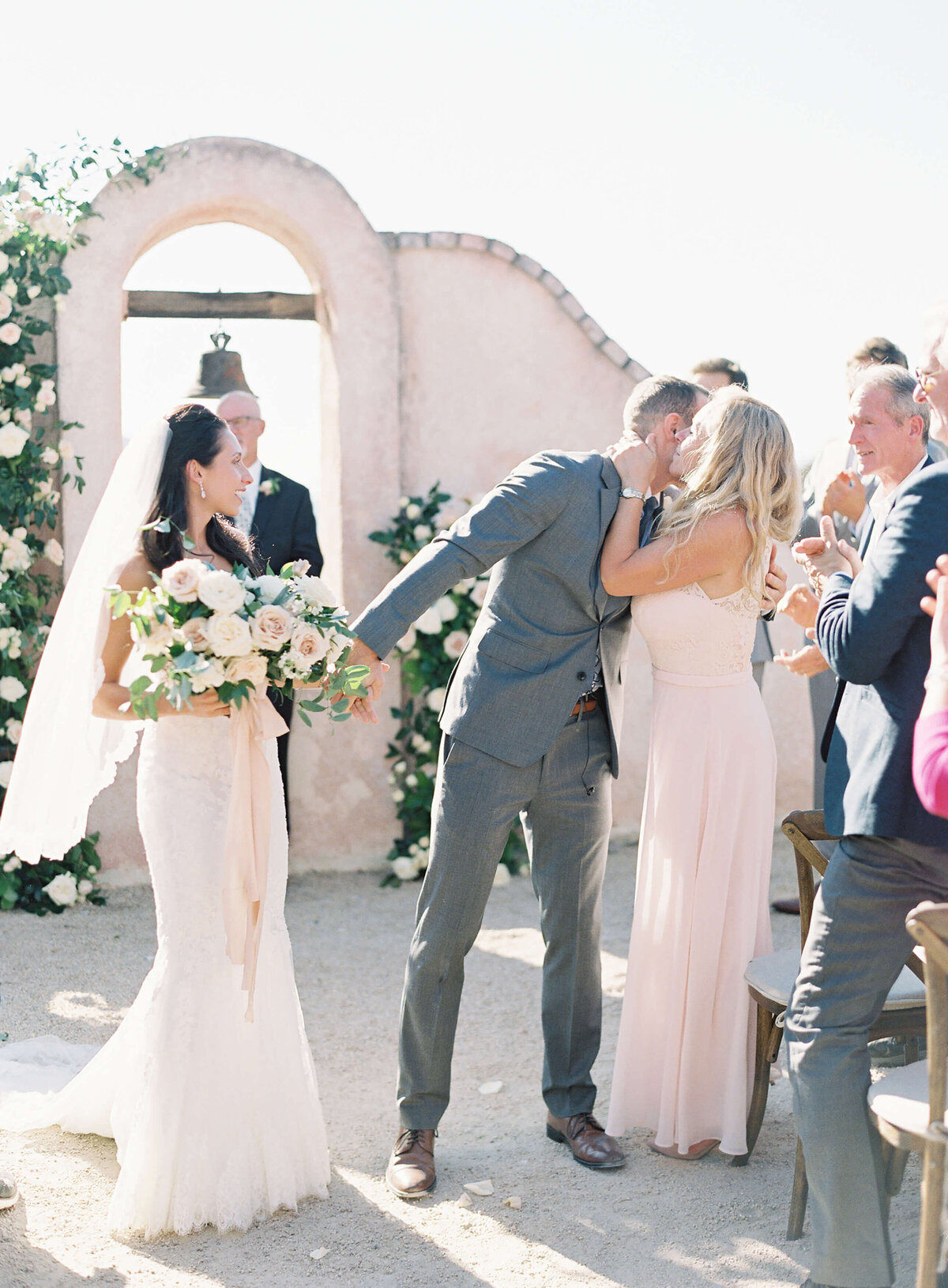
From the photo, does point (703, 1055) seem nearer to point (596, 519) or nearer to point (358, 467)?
point (596, 519)

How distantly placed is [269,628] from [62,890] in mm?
3455

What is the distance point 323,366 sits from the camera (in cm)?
684

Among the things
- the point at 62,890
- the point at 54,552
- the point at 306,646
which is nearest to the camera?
the point at 306,646

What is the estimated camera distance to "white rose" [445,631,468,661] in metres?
6.59

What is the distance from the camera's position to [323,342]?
6789 mm

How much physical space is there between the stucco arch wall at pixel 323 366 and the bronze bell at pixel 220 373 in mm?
478

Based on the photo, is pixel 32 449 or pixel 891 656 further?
pixel 32 449

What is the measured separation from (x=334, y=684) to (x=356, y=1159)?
4.74ft

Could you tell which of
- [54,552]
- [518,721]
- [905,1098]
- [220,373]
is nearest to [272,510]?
[220,373]

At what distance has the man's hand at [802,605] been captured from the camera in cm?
279

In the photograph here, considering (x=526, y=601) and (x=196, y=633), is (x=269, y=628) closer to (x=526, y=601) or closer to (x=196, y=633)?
(x=196, y=633)

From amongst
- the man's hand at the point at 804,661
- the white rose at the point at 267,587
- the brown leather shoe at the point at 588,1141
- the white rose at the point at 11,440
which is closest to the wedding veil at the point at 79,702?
the white rose at the point at 267,587

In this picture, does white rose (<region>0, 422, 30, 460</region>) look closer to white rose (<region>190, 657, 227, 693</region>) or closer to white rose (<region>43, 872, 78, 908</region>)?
white rose (<region>43, 872, 78, 908</region>)

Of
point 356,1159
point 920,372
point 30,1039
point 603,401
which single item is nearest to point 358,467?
point 603,401
